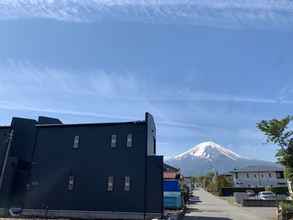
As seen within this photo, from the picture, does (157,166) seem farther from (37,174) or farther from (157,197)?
(37,174)

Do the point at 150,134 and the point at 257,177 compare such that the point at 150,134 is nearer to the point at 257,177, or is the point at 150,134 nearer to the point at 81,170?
the point at 81,170

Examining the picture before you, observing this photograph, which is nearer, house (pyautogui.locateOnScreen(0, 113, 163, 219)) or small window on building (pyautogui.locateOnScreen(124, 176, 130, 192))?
house (pyautogui.locateOnScreen(0, 113, 163, 219))

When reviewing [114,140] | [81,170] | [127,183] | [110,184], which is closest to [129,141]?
[114,140]

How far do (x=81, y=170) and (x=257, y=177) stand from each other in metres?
71.9

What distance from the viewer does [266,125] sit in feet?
77.3

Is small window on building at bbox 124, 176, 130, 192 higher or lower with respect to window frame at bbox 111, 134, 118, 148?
lower

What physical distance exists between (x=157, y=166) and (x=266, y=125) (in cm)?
863

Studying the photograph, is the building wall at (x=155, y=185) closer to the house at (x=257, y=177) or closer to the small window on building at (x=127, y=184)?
the small window on building at (x=127, y=184)

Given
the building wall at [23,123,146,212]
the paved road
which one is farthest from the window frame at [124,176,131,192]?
the paved road

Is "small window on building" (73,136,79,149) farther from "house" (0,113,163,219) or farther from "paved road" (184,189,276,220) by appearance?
"paved road" (184,189,276,220)

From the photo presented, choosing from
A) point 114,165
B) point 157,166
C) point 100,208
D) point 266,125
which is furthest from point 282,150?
point 100,208

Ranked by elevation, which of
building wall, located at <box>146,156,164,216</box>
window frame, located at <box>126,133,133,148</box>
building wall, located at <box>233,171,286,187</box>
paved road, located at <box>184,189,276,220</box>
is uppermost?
building wall, located at <box>233,171,286,187</box>

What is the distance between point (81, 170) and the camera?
25.4 m

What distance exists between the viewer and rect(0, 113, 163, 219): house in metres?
23.7
